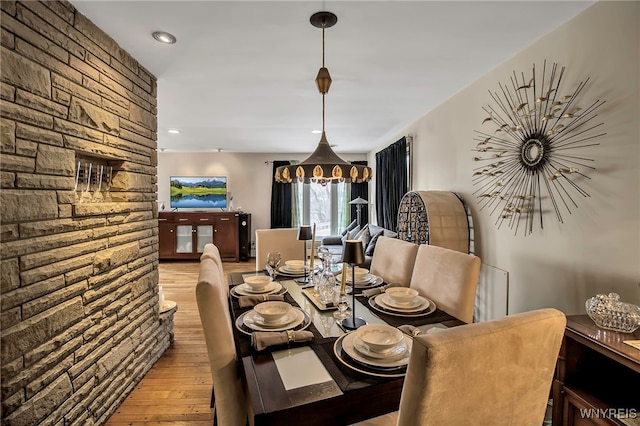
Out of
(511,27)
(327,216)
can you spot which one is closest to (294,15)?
(511,27)

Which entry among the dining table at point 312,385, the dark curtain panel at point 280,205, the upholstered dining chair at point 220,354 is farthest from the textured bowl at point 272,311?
the dark curtain panel at point 280,205

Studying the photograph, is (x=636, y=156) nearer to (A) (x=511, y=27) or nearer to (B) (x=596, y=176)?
(B) (x=596, y=176)

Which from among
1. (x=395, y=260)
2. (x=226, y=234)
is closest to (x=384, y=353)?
(x=395, y=260)

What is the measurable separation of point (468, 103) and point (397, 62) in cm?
90

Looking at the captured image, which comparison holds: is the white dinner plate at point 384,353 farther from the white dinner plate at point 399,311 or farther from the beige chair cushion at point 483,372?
the white dinner plate at point 399,311

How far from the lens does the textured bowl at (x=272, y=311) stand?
1.44 metres

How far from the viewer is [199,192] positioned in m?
6.59

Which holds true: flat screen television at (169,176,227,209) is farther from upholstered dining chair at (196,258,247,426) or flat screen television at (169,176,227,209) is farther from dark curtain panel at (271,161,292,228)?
upholstered dining chair at (196,258,247,426)

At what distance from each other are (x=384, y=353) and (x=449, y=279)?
90 centimetres

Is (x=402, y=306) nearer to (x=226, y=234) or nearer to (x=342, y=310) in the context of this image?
(x=342, y=310)

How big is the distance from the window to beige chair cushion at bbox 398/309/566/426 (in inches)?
228

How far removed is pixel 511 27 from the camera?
1.84 meters

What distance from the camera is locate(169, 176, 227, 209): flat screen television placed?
657 cm

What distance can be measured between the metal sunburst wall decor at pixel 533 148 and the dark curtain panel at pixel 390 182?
5.47 ft
